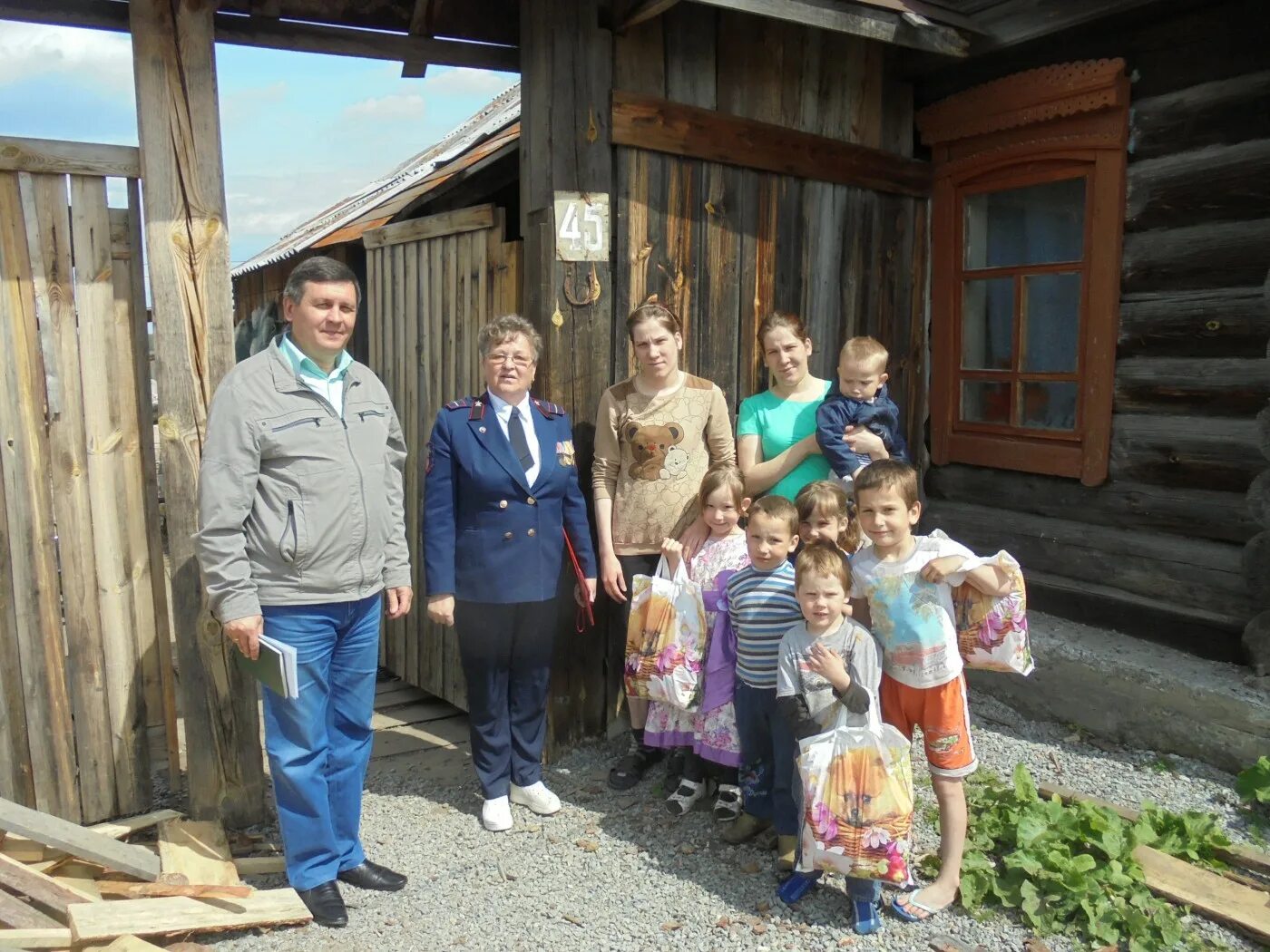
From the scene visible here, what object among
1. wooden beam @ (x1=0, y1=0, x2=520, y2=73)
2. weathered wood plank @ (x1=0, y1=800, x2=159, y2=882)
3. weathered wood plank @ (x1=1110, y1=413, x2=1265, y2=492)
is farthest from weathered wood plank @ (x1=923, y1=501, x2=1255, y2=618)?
weathered wood plank @ (x1=0, y1=800, x2=159, y2=882)

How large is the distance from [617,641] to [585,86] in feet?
8.15

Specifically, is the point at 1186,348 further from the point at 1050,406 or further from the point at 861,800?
the point at 861,800

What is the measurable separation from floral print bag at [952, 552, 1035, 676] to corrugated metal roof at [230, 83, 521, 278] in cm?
365

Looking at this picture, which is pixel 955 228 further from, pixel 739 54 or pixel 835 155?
pixel 739 54

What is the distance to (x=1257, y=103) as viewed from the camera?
441cm

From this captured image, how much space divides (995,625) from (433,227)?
353 centimetres

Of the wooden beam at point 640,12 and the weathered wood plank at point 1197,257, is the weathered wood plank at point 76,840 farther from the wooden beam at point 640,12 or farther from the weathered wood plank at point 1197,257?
the weathered wood plank at point 1197,257

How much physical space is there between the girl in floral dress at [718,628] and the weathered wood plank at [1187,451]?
2.10m

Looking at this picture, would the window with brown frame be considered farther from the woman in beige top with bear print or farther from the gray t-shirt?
the gray t-shirt

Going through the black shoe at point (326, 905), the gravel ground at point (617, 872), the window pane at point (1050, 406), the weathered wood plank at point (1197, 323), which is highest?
the weathered wood plank at point (1197, 323)

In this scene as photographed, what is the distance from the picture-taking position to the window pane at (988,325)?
5.52 metres

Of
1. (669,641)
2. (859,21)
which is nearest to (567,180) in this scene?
(859,21)

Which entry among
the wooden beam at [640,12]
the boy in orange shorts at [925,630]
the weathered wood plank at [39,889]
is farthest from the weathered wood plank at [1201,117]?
the weathered wood plank at [39,889]

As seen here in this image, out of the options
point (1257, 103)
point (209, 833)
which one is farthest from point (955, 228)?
point (209, 833)
